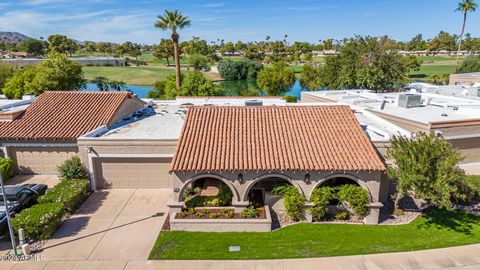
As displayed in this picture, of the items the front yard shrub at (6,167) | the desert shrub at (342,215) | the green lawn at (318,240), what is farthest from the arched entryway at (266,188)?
the front yard shrub at (6,167)

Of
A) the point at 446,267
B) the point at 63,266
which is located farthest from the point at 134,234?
the point at 446,267

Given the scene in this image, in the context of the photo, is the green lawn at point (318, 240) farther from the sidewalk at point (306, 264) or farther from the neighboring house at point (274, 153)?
the neighboring house at point (274, 153)

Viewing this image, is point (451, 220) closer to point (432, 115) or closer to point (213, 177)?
point (432, 115)

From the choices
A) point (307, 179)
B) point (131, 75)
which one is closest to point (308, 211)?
point (307, 179)

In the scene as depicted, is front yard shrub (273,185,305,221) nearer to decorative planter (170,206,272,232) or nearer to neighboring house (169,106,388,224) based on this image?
neighboring house (169,106,388,224)

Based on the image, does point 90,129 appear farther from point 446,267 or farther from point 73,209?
point 446,267
